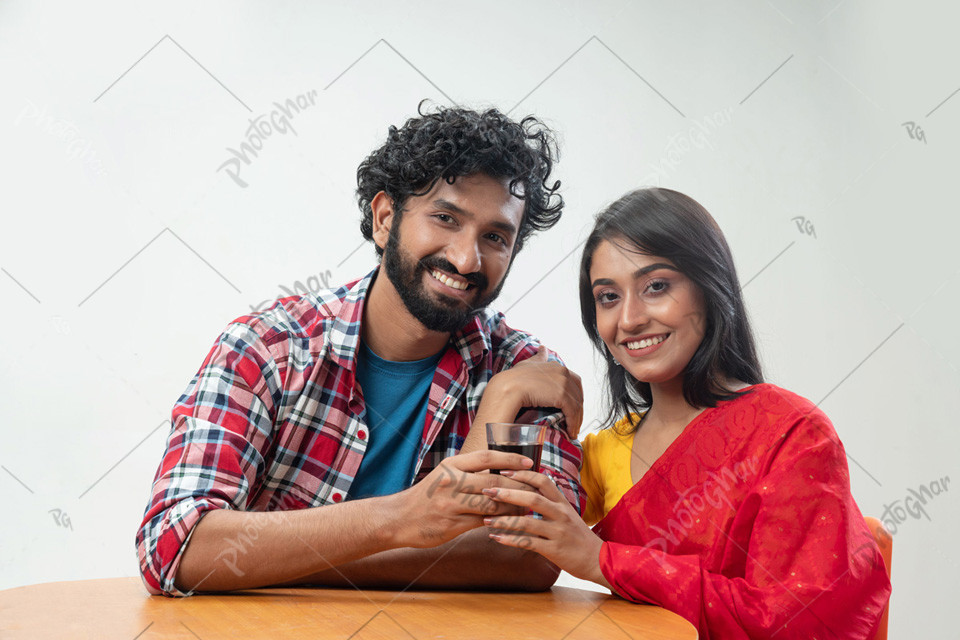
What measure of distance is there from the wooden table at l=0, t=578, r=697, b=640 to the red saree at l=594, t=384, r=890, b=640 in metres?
0.10

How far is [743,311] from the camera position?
5.67 feet

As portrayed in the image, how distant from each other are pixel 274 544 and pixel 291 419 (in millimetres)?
398

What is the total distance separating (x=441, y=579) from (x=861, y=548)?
0.78 m

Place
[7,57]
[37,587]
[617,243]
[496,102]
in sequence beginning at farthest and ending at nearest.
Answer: [496,102] < [7,57] < [617,243] < [37,587]

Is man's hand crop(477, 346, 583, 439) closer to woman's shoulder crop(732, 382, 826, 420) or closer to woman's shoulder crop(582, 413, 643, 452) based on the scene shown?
woman's shoulder crop(582, 413, 643, 452)

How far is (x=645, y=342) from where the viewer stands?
65.0 inches

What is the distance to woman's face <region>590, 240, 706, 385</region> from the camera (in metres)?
1.63

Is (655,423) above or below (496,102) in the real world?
below

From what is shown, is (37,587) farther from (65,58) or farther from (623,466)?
(65,58)

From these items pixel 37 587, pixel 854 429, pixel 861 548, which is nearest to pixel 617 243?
pixel 861 548

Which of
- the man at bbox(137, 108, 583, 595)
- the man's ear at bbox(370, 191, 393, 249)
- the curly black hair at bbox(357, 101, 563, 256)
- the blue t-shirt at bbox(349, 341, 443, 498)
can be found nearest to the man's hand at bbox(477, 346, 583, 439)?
the man at bbox(137, 108, 583, 595)

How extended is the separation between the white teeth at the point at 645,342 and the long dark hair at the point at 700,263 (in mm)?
100

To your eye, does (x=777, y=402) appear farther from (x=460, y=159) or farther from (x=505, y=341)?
(x=460, y=159)

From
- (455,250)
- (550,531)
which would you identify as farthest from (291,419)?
(550,531)
